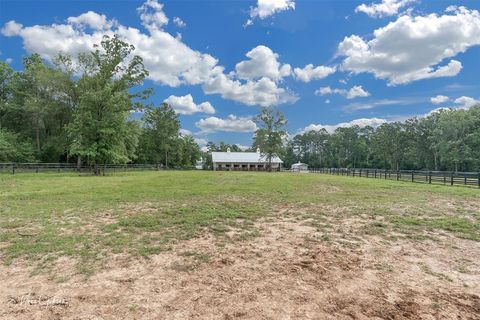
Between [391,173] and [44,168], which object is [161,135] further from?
[391,173]

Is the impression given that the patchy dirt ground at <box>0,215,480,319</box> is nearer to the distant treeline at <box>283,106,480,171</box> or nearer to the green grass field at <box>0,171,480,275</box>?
the green grass field at <box>0,171,480,275</box>

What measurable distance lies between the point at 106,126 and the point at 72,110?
13356 mm

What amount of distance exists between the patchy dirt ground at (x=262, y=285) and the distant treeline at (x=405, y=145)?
52.6 meters

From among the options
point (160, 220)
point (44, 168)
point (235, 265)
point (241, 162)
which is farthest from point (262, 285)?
point (241, 162)

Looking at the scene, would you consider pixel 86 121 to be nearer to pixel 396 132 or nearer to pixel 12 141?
pixel 12 141

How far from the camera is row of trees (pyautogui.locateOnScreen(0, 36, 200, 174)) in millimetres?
27156

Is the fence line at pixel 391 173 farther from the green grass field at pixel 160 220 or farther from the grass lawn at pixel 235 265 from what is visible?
the grass lawn at pixel 235 265

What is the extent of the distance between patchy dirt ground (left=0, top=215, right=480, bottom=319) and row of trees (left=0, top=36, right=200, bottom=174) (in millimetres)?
25355

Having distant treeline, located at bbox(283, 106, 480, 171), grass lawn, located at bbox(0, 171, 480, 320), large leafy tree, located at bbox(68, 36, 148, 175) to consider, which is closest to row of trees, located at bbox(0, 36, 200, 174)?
large leafy tree, located at bbox(68, 36, 148, 175)

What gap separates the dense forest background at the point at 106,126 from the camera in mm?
27484

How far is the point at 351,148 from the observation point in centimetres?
8375

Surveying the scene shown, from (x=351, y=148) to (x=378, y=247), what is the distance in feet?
279

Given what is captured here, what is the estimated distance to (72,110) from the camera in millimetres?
36688

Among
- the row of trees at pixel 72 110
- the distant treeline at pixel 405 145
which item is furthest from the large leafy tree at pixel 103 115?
the distant treeline at pixel 405 145
